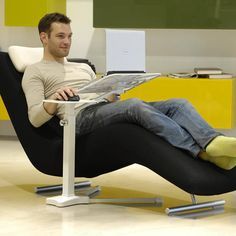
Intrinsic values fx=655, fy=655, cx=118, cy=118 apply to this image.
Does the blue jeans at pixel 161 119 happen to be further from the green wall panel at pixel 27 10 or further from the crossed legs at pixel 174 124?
the green wall panel at pixel 27 10

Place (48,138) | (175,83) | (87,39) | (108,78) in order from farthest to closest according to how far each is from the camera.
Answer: (87,39) < (175,83) < (48,138) < (108,78)

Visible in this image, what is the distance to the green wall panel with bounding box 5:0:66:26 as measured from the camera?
6.12 metres

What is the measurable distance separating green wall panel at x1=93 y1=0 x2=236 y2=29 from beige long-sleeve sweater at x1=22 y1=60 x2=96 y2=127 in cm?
205

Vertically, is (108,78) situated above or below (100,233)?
above

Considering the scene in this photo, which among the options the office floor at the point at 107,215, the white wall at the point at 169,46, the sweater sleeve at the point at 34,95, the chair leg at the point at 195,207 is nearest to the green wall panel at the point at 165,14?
the white wall at the point at 169,46

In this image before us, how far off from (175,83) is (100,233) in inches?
114

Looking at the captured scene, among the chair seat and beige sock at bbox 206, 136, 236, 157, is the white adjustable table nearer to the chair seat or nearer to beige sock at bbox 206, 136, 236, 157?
the chair seat

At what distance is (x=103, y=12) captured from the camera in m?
6.05

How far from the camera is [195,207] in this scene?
353cm

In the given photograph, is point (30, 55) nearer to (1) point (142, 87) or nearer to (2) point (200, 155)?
(2) point (200, 155)

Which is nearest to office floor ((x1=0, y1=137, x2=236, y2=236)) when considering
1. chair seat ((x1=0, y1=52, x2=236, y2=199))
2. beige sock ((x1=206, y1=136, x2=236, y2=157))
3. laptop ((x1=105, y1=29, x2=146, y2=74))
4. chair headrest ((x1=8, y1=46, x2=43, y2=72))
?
chair seat ((x1=0, y1=52, x2=236, y2=199))

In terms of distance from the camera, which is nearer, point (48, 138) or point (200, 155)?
point (200, 155)

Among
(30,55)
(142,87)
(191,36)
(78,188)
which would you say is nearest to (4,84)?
(30,55)

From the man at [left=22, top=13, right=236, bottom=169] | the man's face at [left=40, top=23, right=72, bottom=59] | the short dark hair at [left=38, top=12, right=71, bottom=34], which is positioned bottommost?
the man at [left=22, top=13, right=236, bottom=169]
